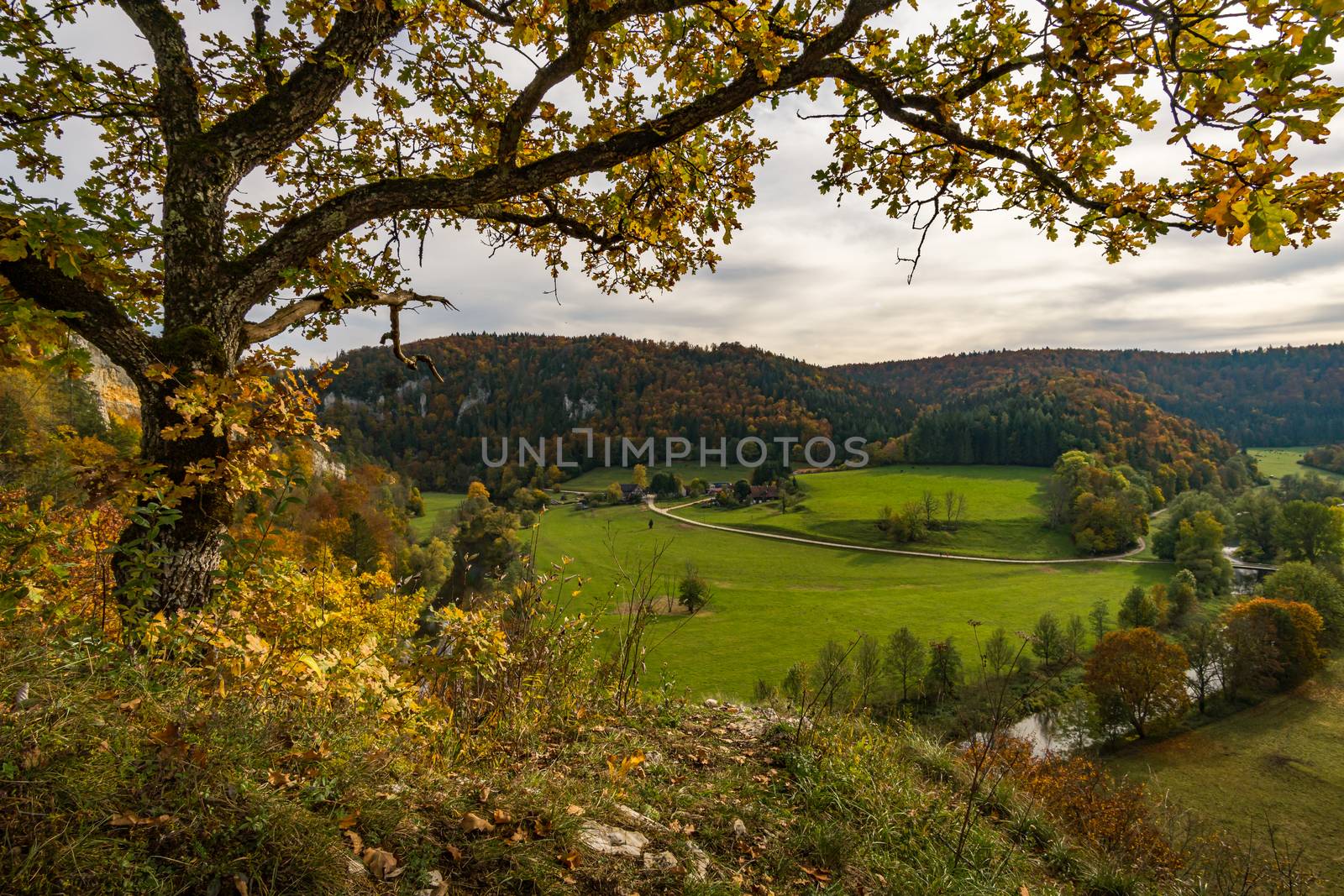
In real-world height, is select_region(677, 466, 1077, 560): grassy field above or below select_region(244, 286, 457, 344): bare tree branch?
below

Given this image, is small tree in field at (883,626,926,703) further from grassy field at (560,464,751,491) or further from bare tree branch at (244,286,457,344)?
grassy field at (560,464,751,491)

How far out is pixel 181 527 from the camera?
4.01m

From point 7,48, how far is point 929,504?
9049 centimetres

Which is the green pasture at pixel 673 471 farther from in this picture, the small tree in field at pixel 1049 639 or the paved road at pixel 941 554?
the small tree in field at pixel 1049 639

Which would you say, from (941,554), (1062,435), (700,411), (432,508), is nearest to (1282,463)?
(1062,435)

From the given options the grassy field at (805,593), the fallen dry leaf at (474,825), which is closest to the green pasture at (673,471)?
the grassy field at (805,593)

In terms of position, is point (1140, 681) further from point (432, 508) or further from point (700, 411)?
point (700, 411)

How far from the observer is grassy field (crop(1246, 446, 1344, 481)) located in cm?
12400

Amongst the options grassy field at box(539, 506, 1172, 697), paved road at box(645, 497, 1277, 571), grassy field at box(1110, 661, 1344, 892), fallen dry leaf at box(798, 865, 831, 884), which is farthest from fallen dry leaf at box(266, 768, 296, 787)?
paved road at box(645, 497, 1277, 571)

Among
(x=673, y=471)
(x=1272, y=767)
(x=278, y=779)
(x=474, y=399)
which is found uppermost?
(x=474, y=399)

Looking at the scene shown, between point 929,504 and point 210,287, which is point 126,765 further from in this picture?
point 929,504

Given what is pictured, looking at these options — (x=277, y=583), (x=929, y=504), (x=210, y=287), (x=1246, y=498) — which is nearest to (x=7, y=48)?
(x=210, y=287)

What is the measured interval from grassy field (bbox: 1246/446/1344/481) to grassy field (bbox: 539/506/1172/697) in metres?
95.7

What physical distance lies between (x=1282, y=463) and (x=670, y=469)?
14842 cm
